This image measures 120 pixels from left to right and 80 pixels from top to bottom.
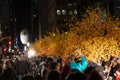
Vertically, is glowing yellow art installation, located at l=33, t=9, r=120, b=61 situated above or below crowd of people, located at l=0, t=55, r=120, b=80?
below

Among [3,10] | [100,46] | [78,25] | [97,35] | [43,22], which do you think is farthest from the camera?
[3,10]

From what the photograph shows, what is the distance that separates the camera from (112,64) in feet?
55.2

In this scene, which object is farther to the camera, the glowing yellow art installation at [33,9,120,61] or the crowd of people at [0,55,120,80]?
the glowing yellow art installation at [33,9,120,61]

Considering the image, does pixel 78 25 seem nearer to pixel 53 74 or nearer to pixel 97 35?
pixel 97 35

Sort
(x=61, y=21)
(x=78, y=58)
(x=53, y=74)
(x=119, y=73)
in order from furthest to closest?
(x=61, y=21)
(x=78, y=58)
(x=119, y=73)
(x=53, y=74)

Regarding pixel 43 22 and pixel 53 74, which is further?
pixel 43 22

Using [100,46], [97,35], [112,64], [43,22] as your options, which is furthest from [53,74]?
[43,22]

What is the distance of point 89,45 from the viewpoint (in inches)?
1198

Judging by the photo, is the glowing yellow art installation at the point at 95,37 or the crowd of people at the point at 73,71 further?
the glowing yellow art installation at the point at 95,37

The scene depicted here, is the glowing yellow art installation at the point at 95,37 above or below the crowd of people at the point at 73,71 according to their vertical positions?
below

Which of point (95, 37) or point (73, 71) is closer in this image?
point (73, 71)

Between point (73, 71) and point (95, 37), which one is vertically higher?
point (73, 71)

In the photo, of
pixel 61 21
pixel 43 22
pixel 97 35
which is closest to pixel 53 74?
pixel 97 35

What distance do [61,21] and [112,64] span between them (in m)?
112
